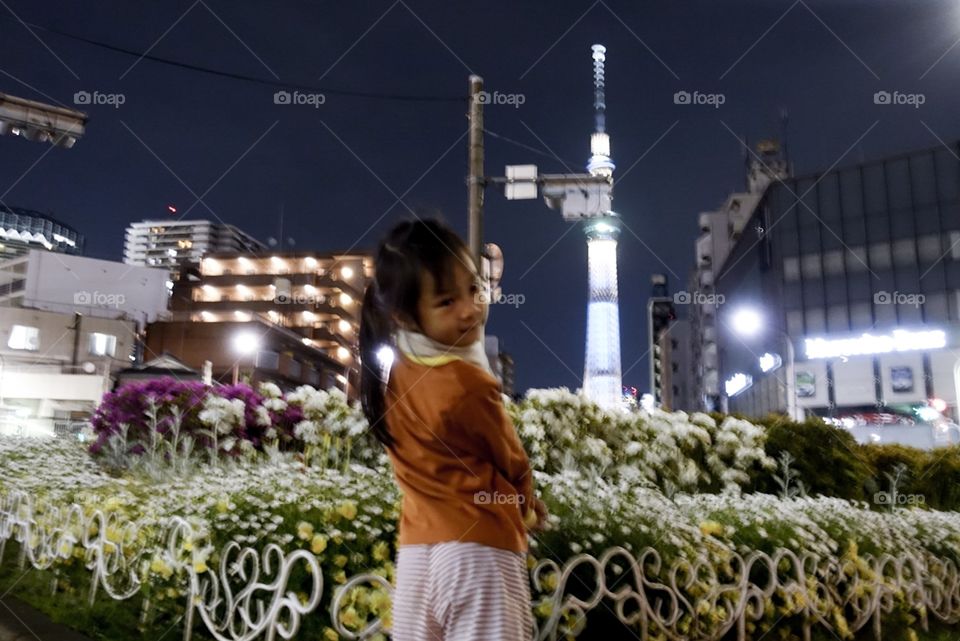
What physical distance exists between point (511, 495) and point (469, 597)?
31 centimetres

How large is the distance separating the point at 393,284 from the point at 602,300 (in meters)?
87.0

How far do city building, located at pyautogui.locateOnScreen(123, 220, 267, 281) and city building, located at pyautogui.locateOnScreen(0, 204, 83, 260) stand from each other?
30.8 ft

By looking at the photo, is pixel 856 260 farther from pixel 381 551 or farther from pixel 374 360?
pixel 374 360

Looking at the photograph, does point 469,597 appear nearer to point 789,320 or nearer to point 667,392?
point 789,320

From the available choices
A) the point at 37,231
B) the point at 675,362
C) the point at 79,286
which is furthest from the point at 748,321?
the point at 37,231

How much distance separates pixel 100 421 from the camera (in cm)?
940

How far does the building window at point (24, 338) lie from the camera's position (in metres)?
44.7

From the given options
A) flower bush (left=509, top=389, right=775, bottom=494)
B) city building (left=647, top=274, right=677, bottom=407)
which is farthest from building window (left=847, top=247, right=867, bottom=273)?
flower bush (left=509, top=389, right=775, bottom=494)

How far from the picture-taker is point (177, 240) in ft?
476

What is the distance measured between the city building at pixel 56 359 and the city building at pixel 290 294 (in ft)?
69.0

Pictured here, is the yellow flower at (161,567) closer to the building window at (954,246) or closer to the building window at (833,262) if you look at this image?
the building window at (954,246)

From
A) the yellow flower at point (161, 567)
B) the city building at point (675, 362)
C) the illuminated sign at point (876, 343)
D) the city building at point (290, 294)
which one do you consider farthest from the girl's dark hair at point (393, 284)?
the city building at point (675, 362)

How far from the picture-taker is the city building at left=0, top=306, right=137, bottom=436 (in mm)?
37781

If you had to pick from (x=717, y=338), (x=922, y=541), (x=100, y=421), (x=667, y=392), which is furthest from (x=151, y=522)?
(x=667, y=392)
